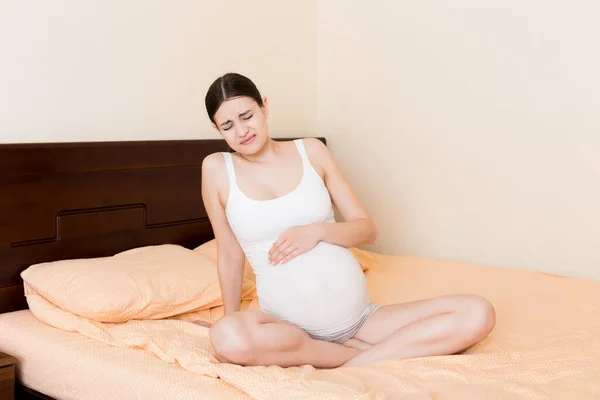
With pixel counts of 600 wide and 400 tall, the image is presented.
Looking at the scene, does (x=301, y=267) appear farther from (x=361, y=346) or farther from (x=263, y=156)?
(x=263, y=156)

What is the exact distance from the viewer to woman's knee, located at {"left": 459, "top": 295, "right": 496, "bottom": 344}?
189 centimetres

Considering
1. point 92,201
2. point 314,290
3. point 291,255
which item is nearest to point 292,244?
point 291,255

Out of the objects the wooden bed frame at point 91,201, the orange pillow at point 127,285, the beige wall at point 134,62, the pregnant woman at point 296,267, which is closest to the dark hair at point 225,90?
the pregnant woman at point 296,267

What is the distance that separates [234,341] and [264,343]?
8 centimetres

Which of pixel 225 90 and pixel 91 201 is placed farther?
pixel 91 201

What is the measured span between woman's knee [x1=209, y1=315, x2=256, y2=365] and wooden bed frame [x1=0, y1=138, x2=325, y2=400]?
0.67 meters

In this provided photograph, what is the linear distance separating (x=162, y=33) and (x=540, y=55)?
5.02 ft

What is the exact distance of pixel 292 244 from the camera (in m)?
2.00

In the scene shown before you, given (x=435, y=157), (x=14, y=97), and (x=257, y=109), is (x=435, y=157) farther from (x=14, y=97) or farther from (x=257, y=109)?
(x=14, y=97)

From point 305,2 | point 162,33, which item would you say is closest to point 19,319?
point 162,33

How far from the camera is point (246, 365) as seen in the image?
1.80 m

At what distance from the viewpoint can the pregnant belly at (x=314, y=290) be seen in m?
1.98

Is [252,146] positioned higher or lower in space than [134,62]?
lower

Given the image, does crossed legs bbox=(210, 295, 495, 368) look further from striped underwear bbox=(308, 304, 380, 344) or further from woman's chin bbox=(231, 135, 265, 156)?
woman's chin bbox=(231, 135, 265, 156)
